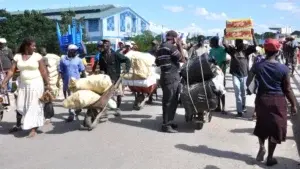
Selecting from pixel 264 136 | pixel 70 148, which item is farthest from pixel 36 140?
pixel 264 136

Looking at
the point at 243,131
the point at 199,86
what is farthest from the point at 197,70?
the point at 243,131

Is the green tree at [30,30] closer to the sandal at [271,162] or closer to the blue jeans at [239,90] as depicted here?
the blue jeans at [239,90]

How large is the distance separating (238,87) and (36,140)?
4.50 m

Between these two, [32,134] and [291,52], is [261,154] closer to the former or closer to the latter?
[32,134]

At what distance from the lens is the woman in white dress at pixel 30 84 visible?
7629mm

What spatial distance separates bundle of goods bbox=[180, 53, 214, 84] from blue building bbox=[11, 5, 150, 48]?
43.2 meters

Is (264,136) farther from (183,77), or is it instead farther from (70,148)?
(70,148)

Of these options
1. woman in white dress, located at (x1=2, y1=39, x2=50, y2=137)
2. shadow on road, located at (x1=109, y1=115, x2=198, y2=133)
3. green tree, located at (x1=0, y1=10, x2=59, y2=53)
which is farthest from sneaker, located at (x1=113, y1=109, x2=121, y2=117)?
green tree, located at (x1=0, y1=10, x2=59, y2=53)

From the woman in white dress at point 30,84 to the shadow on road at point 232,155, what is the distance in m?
2.84

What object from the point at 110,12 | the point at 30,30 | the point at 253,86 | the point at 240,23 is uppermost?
the point at 110,12

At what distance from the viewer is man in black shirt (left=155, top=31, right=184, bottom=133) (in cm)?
780

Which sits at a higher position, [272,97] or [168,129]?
[272,97]

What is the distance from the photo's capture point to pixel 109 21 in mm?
56594

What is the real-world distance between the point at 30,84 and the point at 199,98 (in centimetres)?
323
